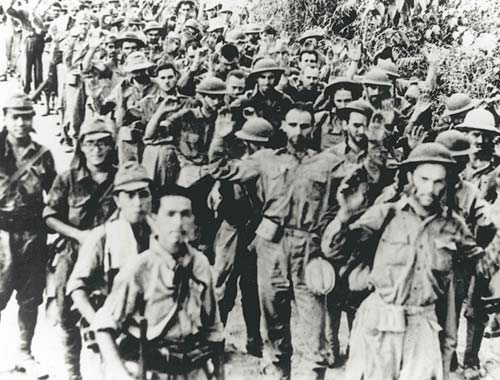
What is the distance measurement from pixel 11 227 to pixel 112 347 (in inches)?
61.4

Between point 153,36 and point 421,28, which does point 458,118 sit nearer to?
point 421,28

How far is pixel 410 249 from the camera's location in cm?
520

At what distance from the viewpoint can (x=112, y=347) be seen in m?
4.58

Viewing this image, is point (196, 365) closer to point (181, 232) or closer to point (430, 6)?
point (181, 232)

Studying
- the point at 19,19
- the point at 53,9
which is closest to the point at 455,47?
the point at 19,19

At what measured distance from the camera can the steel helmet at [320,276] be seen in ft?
18.6

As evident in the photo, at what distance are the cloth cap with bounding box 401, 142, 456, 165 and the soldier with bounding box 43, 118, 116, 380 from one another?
2327mm

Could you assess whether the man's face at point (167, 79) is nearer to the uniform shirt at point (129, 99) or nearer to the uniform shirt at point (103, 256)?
the uniform shirt at point (129, 99)

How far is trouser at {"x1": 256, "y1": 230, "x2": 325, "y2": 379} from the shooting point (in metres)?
5.80

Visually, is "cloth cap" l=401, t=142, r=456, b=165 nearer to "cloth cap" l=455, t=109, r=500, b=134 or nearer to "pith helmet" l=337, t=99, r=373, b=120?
"pith helmet" l=337, t=99, r=373, b=120

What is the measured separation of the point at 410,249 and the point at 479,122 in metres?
1.62

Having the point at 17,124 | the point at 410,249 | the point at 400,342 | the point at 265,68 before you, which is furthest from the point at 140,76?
the point at 400,342

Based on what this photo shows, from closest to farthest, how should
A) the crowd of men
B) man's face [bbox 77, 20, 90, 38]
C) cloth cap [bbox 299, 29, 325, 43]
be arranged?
the crowd of men < cloth cap [bbox 299, 29, 325, 43] < man's face [bbox 77, 20, 90, 38]

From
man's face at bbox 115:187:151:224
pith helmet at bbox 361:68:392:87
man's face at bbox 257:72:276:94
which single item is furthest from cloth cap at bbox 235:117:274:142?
pith helmet at bbox 361:68:392:87
